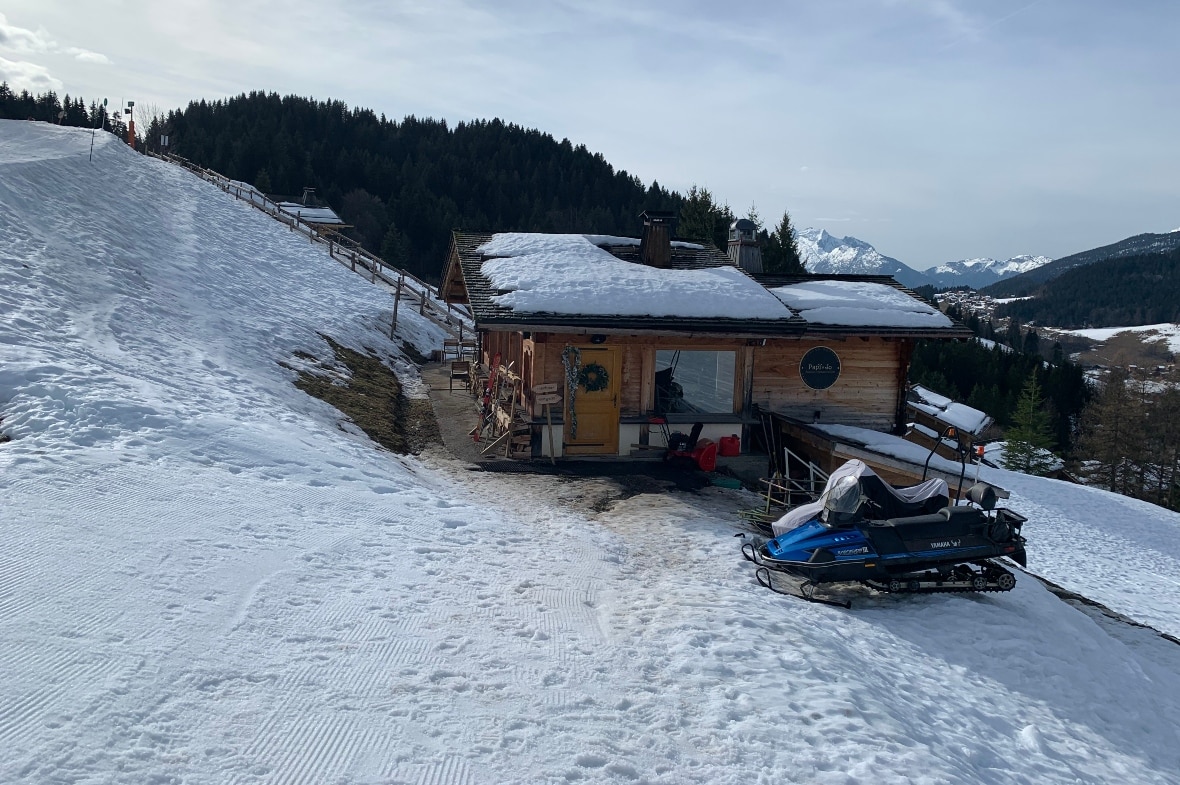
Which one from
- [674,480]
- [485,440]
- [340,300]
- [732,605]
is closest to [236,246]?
[340,300]

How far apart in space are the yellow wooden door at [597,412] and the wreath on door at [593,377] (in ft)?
0.07

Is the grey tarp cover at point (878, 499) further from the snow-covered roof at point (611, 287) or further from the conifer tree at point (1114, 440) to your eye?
the conifer tree at point (1114, 440)

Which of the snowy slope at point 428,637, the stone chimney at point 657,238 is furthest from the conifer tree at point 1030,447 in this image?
the snowy slope at point 428,637

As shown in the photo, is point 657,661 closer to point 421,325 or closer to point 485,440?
point 485,440

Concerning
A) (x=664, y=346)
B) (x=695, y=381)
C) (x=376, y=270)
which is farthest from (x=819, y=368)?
(x=376, y=270)

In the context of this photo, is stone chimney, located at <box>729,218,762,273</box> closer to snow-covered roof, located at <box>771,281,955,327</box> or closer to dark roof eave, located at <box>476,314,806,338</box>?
snow-covered roof, located at <box>771,281,955,327</box>

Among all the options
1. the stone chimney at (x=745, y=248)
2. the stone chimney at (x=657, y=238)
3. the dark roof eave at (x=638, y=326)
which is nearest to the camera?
the dark roof eave at (x=638, y=326)

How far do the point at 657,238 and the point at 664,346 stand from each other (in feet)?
11.3

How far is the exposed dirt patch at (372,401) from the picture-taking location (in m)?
15.0

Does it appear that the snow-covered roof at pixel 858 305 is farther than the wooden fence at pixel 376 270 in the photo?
No

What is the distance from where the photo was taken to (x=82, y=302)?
15141 millimetres

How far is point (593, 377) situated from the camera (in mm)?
14539

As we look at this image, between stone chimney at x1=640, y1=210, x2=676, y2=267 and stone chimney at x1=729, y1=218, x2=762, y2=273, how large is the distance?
10.7 ft

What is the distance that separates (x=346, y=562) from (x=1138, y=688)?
29.2ft
